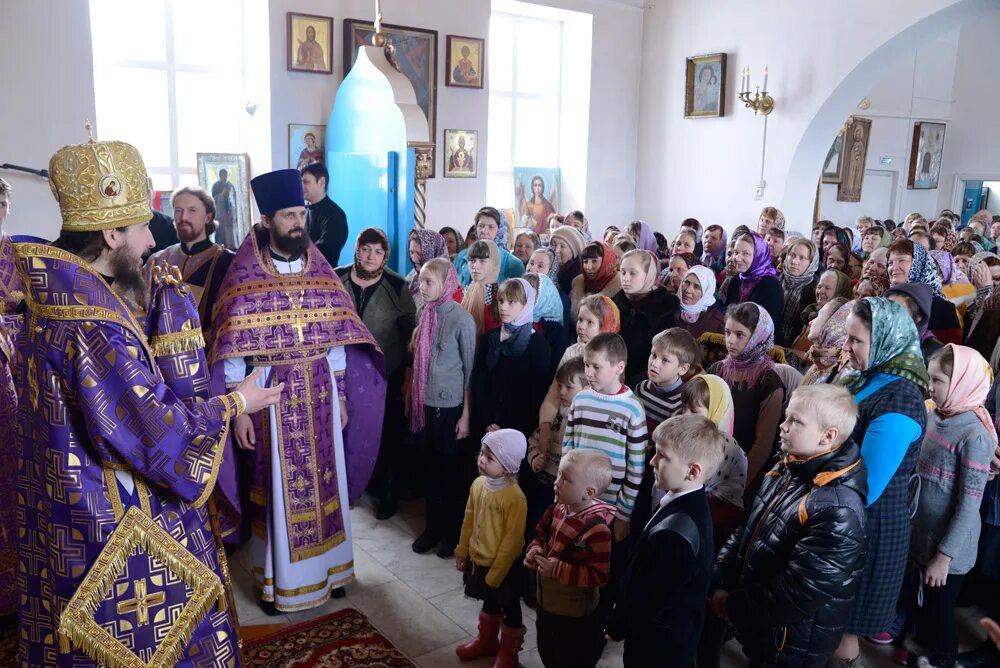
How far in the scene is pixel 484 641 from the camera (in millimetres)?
3518

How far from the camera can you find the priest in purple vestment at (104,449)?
2.37m

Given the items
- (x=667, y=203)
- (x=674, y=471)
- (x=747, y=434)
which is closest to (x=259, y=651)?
(x=674, y=471)

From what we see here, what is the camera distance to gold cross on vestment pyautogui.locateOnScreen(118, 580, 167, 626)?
2.48 m

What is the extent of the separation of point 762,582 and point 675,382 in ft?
4.12

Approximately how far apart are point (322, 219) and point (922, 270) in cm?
425

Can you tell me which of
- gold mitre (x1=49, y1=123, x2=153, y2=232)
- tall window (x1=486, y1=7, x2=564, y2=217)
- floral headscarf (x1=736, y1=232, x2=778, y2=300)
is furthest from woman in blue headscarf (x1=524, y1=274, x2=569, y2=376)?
tall window (x1=486, y1=7, x2=564, y2=217)

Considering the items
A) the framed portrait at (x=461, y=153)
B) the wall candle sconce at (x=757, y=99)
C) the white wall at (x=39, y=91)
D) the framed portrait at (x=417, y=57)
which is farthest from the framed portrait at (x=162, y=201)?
the wall candle sconce at (x=757, y=99)

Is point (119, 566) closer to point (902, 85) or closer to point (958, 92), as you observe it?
point (902, 85)

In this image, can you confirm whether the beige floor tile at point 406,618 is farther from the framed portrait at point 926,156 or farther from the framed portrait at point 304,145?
the framed portrait at point 926,156

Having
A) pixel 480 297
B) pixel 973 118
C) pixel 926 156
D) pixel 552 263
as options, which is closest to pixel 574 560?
pixel 480 297

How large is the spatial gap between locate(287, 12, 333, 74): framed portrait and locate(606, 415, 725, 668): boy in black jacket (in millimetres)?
7723

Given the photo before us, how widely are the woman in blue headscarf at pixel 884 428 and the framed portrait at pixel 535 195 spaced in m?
9.61

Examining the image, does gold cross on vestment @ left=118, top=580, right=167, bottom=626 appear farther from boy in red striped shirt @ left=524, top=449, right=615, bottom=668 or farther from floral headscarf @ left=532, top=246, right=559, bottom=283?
floral headscarf @ left=532, top=246, right=559, bottom=283

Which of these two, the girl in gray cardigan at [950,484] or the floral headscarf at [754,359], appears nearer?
the girl in gray cardigan at [950,484]
